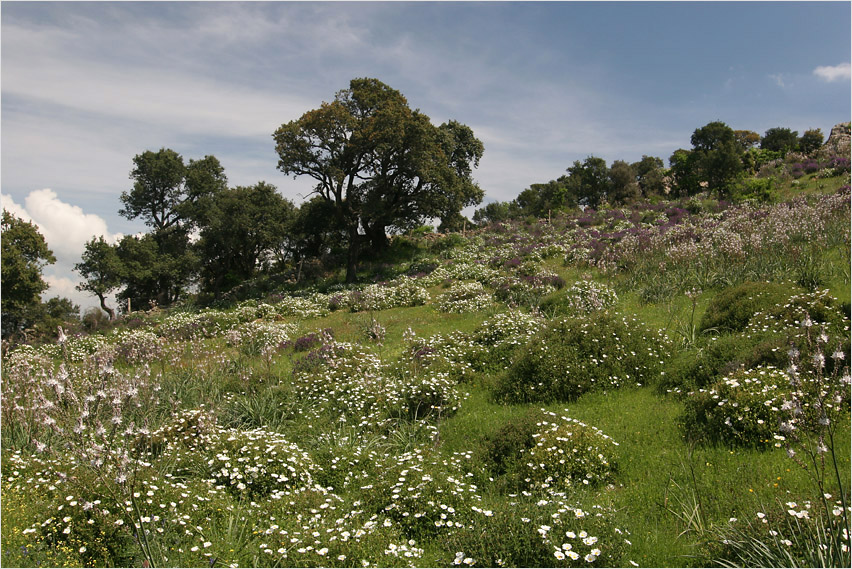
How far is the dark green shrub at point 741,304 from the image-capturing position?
33.5 ft

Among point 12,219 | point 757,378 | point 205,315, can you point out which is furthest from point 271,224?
point 757,378

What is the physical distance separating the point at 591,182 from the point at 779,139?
1681 centimetres

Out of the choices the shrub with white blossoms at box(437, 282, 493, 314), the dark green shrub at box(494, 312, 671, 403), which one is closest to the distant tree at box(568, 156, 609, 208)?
the shrub with white blossoms at box(437, 282, 493, 314)

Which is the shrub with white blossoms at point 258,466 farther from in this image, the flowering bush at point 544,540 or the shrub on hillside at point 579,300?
the shrub on hillside at point 579,300

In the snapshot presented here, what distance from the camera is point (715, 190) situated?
109 feet

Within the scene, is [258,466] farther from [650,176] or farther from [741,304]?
[650,176]

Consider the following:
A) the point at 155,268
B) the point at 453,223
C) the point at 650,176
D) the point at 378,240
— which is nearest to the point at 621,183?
the point at 650,176

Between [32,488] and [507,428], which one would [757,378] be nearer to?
[507,428]

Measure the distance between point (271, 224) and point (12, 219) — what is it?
45.2ft

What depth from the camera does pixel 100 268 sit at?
35.5 metres

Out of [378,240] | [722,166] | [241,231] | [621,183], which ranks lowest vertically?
[378,240]

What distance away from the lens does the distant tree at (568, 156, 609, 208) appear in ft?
164

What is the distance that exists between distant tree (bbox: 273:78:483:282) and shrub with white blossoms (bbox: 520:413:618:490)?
2256cm

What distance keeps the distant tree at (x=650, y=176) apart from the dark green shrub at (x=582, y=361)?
35986 mm
